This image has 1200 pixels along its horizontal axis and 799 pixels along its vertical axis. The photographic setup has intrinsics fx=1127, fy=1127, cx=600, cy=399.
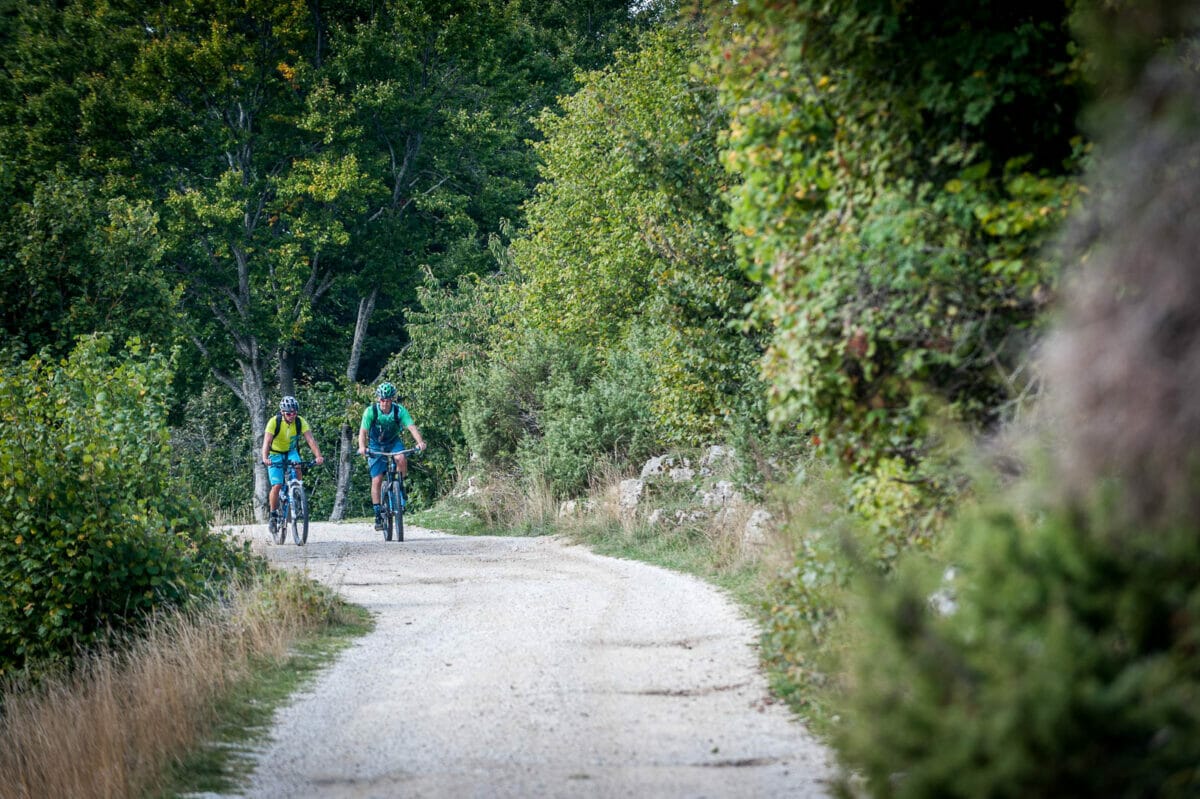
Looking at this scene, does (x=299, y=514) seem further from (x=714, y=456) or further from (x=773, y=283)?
(x=773, y=283)

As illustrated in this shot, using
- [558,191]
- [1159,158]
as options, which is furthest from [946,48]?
[558,191]

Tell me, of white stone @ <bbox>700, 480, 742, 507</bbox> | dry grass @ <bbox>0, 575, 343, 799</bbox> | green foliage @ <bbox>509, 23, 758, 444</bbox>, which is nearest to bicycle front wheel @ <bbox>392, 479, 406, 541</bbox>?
green foliage @ <bbox>509, 23, 758, 444</bbox>

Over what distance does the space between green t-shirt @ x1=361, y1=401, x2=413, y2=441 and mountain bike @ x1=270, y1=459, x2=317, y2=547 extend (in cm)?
135

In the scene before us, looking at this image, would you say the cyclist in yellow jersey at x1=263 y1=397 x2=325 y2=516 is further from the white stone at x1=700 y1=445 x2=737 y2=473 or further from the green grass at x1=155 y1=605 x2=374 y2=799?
the green grass at x1=155 y1=605 x2=374 y2=799

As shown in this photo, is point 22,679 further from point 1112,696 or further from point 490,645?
point 1112,696

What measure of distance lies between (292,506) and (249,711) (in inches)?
379

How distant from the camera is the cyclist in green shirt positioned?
17.2 m

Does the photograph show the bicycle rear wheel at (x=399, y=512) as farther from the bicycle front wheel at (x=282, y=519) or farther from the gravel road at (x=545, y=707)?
the gravel road at (x=545, y=707)

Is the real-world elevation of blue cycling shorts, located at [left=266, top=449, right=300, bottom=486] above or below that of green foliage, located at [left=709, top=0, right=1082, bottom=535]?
below

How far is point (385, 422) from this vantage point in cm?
1734

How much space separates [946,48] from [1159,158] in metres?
3.06

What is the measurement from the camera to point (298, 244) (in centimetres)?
2945

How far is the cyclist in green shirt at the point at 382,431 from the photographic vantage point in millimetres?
17250

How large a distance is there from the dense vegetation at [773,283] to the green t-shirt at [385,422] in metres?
2.88
